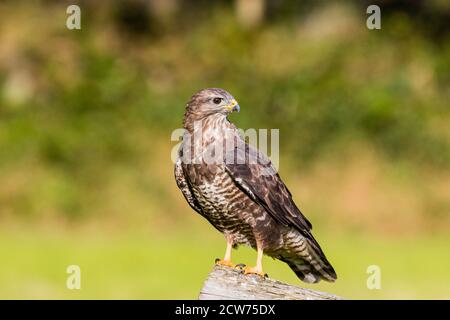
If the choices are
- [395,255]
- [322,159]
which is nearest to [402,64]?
[322,159]

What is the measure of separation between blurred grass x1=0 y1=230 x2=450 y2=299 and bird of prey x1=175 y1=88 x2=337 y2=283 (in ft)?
28.8

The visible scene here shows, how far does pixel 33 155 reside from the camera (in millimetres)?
19938

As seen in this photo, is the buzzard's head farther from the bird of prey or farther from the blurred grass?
the blurred grass

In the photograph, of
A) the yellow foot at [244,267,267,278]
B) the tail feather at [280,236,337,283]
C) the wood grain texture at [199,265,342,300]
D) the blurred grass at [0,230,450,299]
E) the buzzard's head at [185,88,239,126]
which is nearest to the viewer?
the wood grain texture at [199,265,342,300]

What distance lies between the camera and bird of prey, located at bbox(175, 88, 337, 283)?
17.7 ft

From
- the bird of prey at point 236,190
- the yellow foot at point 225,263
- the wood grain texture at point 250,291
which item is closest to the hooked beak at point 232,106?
the bird of prey at point 236,190

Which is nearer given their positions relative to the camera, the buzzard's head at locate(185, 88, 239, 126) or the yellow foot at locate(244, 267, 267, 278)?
the yellow foot at locate(244, 267, 267, 278)

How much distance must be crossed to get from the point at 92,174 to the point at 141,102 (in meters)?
3.05

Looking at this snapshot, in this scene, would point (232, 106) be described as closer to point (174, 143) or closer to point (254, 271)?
point (254, 271)

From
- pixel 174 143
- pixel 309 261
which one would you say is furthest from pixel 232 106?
pixel 174 143

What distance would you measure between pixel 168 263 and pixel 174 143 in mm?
2139

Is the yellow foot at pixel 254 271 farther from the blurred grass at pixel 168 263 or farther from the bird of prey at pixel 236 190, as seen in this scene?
the blurred grass at pixel 168 263

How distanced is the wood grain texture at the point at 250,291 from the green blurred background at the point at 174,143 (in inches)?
390

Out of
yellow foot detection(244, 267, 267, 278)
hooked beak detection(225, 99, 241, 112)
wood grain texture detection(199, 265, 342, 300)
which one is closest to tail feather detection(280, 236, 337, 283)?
yellow foot detection(244, 267, 267, 278)
